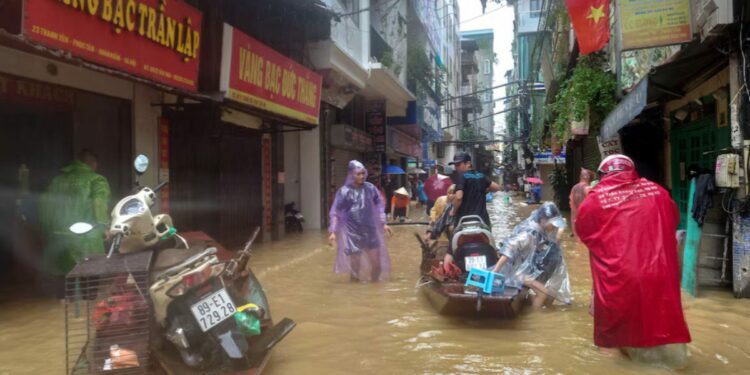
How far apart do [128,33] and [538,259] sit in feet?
17.0

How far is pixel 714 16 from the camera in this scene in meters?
5.96

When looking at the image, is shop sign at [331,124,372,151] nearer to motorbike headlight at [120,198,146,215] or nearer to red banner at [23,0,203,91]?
red banner at [23,0,203,91]

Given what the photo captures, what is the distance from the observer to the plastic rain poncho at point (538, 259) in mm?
5391

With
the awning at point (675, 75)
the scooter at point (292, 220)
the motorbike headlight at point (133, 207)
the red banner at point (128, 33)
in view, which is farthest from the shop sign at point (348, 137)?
the motorbike headlight at point (133, 207)

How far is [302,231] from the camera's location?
14.9m

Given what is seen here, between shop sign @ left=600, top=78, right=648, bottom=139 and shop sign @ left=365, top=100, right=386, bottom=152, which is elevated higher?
shop sign @ left=365, top=100, right=386, bottom=152

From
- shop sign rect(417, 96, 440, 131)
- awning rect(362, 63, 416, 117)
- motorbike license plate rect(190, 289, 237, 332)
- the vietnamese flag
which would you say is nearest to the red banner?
motorbike license plate rect(190, 289, 237, 332)

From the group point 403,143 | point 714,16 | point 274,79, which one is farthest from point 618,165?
point 403,143

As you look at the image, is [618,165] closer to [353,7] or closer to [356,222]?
[356,222]

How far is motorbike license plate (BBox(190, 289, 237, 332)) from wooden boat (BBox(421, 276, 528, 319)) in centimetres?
207

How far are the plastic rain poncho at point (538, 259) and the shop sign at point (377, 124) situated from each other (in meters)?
15.8

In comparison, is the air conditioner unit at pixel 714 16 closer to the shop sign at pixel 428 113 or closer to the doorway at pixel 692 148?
the doorway at pixel 692 148

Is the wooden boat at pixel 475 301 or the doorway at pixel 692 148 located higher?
the doorway at pixel 692 148

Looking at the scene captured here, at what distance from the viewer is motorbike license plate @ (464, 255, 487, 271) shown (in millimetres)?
5188
